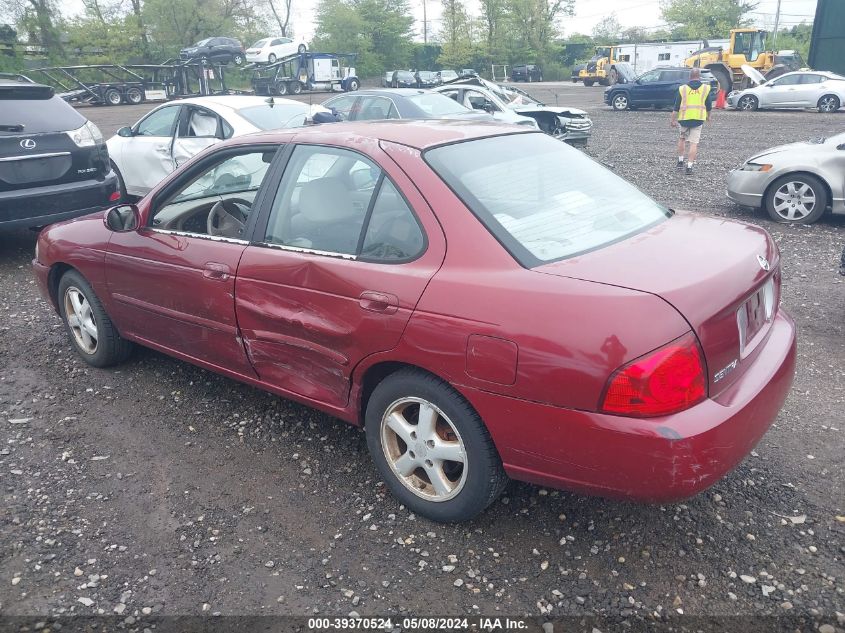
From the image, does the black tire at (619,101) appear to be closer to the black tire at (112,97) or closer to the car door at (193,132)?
the car door at (193,132)

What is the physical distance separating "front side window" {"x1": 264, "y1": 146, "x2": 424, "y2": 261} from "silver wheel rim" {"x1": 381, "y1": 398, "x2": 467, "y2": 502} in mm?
671

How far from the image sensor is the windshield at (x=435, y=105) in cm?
1096

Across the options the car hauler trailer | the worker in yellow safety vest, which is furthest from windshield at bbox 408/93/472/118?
the car hauler trailer

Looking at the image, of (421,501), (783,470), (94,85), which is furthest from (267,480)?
(94,85)

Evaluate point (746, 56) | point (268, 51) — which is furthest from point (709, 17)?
point (268, 51)

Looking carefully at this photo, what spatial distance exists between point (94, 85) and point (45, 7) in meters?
17.2

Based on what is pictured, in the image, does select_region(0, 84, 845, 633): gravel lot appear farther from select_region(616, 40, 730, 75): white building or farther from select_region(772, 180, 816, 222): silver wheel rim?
select_region(616, 40, 730, 75): white building

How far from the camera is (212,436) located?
3738mm

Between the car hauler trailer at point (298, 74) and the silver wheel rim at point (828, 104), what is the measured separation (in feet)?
81.4

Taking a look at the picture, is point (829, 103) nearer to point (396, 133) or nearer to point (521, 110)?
point (521, 110)

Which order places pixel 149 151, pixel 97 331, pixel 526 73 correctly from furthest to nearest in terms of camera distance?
pixel 526 73 → pixel 149 151 → pixel 97 331

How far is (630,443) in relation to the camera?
7.42ft

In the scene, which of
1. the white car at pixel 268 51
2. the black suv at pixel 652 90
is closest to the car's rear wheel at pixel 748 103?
the black suv at pixel 652 90

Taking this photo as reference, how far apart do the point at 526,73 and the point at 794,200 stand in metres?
49.8
